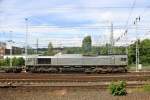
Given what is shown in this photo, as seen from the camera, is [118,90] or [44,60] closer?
[118,90]

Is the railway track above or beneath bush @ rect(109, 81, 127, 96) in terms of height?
beneath

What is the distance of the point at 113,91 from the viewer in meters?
17.3

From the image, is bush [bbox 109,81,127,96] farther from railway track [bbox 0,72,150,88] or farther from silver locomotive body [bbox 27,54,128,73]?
silver locomotive body [bbox 27,54,128,73]

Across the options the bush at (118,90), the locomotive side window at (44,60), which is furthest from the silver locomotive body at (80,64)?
the bush at (118,90)

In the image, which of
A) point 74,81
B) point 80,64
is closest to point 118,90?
point 74,81

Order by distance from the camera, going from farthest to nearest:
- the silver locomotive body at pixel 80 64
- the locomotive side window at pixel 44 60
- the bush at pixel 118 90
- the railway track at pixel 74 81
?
the locomotive side window at pixel 44 60 → the silver locomotive body at pixel 80 64 → the railway track at pixel 74 81 → the bush at pixel 118 90

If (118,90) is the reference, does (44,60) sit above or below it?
above

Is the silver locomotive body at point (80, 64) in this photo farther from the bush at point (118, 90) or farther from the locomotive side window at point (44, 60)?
the bush at point (118, 90)

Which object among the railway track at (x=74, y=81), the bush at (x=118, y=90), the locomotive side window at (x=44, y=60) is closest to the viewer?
the bush at (x=118, y=90)

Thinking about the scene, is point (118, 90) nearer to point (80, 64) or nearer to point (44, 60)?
point (80, 64)

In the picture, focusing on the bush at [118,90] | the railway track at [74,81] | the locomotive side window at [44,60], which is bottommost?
the railway track at [74,81]

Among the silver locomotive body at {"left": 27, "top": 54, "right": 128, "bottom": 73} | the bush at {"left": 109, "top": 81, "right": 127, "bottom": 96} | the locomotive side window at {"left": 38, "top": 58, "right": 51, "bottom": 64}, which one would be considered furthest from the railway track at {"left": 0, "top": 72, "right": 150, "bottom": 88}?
the locomotive side window at {"left": 38, "top": 58, "right": 51, "bottom": 64}

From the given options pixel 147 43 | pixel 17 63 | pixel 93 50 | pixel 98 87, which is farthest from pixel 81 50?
pixel 98 87

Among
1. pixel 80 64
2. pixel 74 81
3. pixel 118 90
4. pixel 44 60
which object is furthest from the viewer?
pixel 44 60
